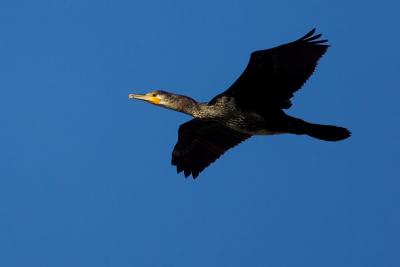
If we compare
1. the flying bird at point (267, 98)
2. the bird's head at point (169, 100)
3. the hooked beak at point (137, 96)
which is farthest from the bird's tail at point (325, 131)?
the hooked beak at point (137, 96)

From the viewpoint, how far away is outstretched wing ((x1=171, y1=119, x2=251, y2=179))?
12508 mm

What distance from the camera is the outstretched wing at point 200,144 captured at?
492 inches

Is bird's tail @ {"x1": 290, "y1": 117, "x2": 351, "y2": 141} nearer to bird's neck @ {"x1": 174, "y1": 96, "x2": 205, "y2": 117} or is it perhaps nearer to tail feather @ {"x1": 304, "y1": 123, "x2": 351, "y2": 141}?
tail feather @ {"x1": 304, "y1": 123, "x2": 351, "y2": 141}

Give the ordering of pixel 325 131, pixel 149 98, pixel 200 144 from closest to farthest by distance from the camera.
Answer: pixel 325 131, pixel 149 98, pixel 200 144

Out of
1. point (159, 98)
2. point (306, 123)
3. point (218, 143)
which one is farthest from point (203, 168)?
point (306, 123)

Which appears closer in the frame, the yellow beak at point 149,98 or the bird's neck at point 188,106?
the bird's neck at point 188,106

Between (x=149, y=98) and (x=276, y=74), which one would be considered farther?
(x=149, y=98)

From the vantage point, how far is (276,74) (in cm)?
1072

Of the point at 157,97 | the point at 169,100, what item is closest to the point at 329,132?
the point at 169,100

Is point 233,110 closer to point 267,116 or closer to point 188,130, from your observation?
point 267,116

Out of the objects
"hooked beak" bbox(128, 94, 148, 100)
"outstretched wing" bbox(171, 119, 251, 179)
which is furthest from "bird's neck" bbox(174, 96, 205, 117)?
"outstretched wing" bbox(171, 119, 251, 179)

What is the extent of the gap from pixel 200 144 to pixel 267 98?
1.94 meters

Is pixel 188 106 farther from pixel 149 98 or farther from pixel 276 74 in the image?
pixel 276 74

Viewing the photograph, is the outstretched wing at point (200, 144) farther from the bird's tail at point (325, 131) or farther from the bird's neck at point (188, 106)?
the bird's tail at point (325, 131)
